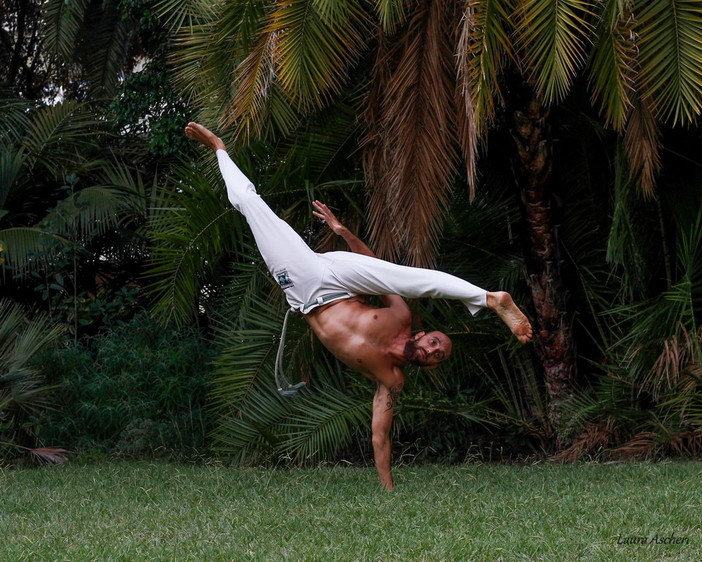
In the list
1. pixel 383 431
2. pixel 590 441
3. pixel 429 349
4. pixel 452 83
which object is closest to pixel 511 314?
pixel 429 349

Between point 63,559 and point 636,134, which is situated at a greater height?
point 636,134

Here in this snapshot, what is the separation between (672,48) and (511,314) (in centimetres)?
232

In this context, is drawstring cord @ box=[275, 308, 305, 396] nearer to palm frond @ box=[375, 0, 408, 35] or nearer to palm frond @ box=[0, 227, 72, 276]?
palm frond @ box=[375, 0, 408, 35]

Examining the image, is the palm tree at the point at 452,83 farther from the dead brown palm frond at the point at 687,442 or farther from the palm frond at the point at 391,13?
the dead brown palm frond at the point at 687,442

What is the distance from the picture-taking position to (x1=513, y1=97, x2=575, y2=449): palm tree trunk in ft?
26.0

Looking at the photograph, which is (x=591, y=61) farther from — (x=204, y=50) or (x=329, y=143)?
(x=204, y=50)

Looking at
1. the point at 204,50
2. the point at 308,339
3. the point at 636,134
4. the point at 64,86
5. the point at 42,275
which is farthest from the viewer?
the point at 64,86

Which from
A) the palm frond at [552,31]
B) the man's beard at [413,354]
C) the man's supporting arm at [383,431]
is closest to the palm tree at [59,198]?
the man's supporting arm at [383,431]

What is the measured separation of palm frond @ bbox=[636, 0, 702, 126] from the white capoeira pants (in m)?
2.16

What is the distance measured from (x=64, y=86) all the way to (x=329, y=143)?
874 centimetres

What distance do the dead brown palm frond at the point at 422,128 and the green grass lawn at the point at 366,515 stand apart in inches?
73.4

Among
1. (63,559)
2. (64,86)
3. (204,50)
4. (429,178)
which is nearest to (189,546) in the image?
(63,559)

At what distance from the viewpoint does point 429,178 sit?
7395mm

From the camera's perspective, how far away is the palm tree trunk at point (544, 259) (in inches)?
312
